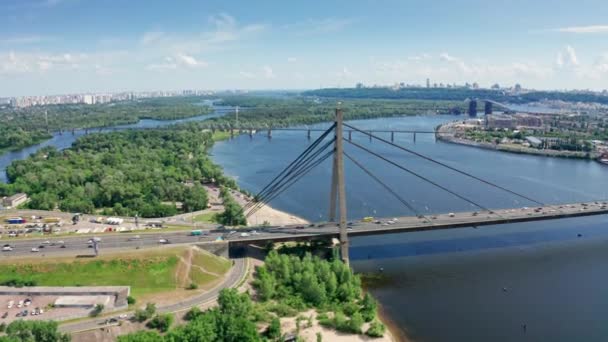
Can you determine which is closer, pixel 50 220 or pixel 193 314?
pixel 193 314

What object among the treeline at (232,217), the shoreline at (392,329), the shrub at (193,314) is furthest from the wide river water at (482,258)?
the shrub at (193,314)

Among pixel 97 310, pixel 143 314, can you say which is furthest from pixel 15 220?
pixel 143 314

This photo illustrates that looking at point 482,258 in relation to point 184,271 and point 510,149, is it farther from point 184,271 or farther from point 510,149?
point 510,149

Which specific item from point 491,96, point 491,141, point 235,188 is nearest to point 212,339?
point 235,188

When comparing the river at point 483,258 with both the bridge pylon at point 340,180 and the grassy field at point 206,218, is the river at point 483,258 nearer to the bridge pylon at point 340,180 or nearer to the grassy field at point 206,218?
the bridge pylon at point 340,180

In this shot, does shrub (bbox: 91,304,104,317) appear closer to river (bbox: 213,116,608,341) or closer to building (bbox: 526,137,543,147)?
river (bbox: 213,116,608,341)

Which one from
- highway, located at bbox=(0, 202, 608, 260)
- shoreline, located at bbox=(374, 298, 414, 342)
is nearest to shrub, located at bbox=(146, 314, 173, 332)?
highway, located at bbox=(0, 202, 608, 260)

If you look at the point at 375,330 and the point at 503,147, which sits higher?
the point at 503,147
